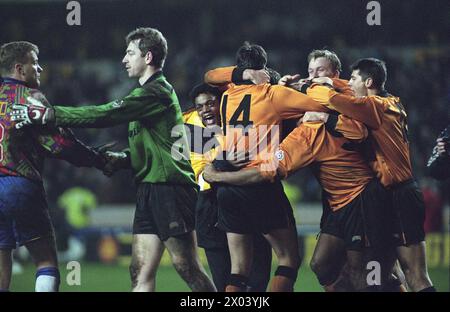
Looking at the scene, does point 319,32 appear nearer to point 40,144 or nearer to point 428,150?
point 428,150

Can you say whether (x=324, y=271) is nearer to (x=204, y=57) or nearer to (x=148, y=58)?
(x=148, y=58)

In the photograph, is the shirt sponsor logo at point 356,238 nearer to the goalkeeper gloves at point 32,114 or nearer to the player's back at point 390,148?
the player's back at point 390,148

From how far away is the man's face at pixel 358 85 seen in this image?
6.95 meters

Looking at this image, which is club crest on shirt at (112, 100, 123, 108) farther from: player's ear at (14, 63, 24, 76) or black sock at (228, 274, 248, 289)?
black sock at (228, 274, 248, 289)

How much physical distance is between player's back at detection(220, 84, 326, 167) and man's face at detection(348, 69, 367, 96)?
0.52 metres

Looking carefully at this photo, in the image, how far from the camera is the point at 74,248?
14.0m

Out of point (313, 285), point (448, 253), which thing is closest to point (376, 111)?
point (313, 285)

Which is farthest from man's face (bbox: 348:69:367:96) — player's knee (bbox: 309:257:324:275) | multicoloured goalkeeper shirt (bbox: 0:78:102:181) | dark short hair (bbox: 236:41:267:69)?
multicoloured goalkeeper shirt (bbox: 0:78:102:181)

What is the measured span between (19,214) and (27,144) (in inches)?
21.1

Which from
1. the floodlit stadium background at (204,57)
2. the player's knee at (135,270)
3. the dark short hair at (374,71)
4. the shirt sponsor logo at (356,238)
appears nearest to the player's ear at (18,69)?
the player's knee at (135,270)

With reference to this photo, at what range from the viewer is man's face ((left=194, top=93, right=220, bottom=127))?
23.7ft

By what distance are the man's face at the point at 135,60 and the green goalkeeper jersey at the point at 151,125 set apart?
0.36ft

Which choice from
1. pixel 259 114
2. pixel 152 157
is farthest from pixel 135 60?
pixel 259 114

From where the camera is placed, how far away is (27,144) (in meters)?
6.68
